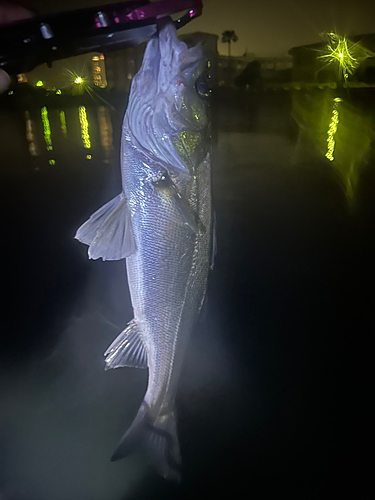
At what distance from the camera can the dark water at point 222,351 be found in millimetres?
1268

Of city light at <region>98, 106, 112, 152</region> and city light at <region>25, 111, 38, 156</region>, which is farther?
city light at <region>25, 111, 38, 156</region>

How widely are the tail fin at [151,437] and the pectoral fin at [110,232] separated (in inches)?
17.3

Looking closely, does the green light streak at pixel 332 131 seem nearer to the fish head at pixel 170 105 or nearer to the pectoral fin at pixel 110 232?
the fish head at pixel 170 105

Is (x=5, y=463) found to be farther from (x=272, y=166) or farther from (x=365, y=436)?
(x=272, y=166)

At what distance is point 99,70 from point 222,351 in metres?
1.40

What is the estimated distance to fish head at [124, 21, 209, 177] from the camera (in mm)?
580

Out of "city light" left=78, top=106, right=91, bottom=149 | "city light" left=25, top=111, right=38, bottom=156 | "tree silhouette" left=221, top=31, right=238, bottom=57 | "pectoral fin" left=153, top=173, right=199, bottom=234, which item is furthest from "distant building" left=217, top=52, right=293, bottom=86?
"city light" left=25, top=111, right=38, bottom=156

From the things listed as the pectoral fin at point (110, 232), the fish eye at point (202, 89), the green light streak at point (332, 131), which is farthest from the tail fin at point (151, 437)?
the green light streak at point (332, 131)

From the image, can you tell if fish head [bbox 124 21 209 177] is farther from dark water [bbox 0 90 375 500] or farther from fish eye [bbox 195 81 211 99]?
dark water [bbox 0 90 375 500]

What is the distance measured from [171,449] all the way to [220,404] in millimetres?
702

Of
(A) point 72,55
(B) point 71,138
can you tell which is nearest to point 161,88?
(A) point 72,55

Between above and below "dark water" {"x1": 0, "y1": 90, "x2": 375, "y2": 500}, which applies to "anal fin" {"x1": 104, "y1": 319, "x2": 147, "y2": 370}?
above

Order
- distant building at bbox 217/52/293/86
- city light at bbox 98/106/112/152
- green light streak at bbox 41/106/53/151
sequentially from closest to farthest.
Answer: distant building at bbox 217/52/293/86 < city light at bbox 98/106/112/152 < green light streak at bbox 41/106/53/151

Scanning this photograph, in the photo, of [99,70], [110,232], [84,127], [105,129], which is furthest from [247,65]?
[84,127]
